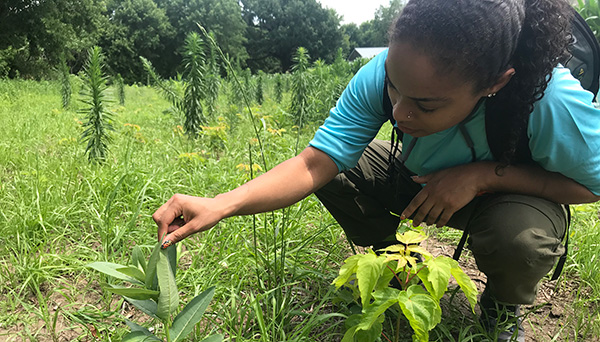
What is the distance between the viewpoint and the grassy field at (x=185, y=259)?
129 cm

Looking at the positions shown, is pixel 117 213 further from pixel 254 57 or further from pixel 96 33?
pixel 254 57

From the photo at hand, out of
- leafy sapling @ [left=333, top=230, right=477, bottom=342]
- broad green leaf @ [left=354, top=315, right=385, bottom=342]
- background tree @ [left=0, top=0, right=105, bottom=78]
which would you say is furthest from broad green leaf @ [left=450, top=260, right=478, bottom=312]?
background tree @ [left=0, top=0, right=105, bottom=78]

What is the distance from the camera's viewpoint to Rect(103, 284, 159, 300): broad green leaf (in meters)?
0.72

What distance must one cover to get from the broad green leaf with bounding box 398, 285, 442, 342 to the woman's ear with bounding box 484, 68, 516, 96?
22.0 inches

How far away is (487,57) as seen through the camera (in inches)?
36.3

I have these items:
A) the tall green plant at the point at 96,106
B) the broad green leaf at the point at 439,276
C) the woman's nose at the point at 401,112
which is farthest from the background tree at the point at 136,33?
the broad green leaf at the point at 439,276

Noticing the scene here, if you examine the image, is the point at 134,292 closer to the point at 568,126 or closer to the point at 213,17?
the point at 568,126

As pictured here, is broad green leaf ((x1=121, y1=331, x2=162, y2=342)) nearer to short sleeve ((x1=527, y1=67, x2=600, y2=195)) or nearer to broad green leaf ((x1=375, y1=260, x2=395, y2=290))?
broad green leaf ((x1=375, y1=260, x2=395, y2=290))

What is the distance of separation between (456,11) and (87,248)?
5.20 feet

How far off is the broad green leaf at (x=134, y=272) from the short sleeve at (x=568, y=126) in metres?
1.07

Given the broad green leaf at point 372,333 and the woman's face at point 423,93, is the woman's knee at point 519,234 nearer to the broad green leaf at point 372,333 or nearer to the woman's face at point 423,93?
the woman's face at point 423,93

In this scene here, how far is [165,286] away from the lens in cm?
77

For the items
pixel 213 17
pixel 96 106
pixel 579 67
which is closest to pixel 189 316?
pixel 579 67

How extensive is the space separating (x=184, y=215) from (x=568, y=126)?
1.04 meters
